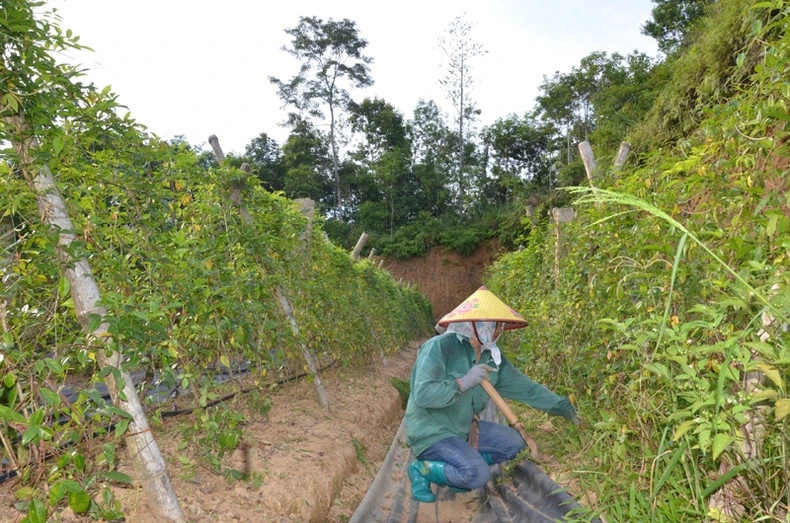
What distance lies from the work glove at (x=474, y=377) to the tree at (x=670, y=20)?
31514 millimetres

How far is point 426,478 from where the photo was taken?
3.99 m

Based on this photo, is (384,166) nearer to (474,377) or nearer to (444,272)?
(444,272)

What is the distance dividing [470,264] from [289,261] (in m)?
29.4

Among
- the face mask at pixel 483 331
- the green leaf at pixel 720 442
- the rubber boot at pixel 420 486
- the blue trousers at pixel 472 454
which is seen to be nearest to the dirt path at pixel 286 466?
the rubber boot at pixel 420 486

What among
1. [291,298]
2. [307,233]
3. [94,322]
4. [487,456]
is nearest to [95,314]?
[94,322]

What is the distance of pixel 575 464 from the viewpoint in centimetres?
358

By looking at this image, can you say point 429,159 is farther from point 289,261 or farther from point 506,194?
point 289,261

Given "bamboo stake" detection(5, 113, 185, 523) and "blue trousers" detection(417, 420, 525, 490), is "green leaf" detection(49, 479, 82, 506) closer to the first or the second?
"bamboo stake" detection(5, 113, 185, 523)

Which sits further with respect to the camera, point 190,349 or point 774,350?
point 190,349

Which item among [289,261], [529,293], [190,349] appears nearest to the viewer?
[190,349]

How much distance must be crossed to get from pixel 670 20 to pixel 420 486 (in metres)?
34.2

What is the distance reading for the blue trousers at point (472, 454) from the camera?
12.4 feet

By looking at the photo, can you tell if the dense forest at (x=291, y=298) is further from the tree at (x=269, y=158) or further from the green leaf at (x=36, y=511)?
the tree at (x=269, y=158)

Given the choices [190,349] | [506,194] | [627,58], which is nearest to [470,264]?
[506,194]
